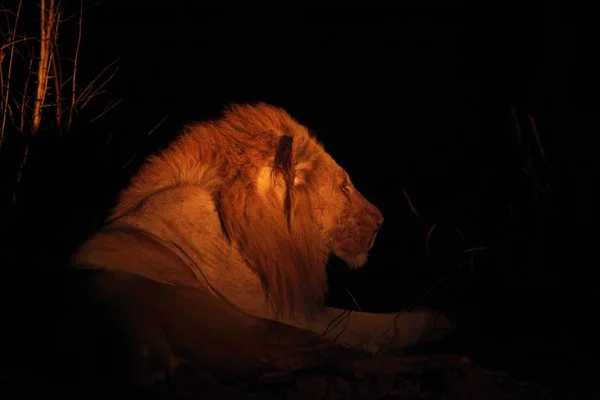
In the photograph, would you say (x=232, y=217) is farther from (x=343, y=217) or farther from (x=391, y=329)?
(x=391, y=329)

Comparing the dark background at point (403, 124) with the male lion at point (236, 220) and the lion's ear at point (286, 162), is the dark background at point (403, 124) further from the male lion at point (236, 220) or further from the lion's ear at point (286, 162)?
the lion's ear at point (286, 162)

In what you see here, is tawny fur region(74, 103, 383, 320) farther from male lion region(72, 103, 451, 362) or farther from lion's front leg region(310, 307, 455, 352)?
lion's front leg region(310, 307, 455, 352)

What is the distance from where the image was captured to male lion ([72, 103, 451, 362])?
3.58 m

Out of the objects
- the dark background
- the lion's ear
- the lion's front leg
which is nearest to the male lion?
the lion's ear


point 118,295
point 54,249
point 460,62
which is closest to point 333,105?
point 460,62

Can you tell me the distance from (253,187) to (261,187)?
5 cm

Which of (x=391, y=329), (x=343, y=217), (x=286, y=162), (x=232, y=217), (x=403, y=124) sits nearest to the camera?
(x=232, y=217)

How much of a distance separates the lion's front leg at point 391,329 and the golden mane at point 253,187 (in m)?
0.59

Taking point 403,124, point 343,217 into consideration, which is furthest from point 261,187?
point 403,124

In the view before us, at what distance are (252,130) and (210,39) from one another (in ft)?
14.1

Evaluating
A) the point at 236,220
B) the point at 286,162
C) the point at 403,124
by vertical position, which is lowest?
the point at 403,124

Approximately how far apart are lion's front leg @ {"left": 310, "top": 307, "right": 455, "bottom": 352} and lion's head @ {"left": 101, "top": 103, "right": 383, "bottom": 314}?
49 centimetres

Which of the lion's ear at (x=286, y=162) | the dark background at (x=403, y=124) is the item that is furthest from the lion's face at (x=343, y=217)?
the dark background at (x=403, y=124)

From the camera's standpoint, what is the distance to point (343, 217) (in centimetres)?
437
